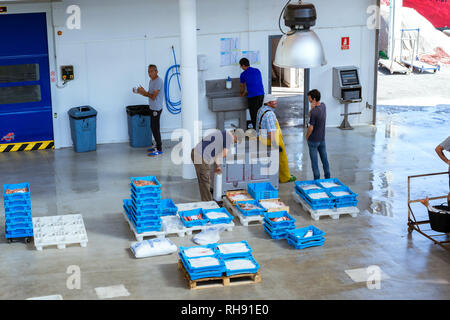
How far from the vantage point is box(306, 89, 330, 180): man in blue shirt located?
1134 centimetres

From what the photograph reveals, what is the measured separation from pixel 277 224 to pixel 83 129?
6.45m

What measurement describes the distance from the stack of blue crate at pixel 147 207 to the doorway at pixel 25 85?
601 centimetres

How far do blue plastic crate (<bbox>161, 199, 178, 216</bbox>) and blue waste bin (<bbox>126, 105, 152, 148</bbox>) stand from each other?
452cm

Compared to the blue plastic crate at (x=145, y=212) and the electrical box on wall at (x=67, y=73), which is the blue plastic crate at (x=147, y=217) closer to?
the blue plastic crate at (x=145, y=212)

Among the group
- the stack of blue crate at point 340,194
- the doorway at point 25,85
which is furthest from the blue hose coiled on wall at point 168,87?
the stack of blue crate at point 340,194

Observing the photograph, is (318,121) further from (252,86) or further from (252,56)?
(252,56)

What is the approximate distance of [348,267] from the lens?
8.52m

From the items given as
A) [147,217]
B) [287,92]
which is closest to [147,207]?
[147,217]

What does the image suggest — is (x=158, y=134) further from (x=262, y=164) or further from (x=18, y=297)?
(x=18, y=297)

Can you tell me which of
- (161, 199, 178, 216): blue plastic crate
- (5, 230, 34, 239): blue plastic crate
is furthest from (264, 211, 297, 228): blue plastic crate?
(5, 230, 34, 239): blue plastic crate

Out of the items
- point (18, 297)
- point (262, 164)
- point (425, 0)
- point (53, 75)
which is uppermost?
point (425, 0)

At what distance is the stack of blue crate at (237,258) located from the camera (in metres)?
8.03
